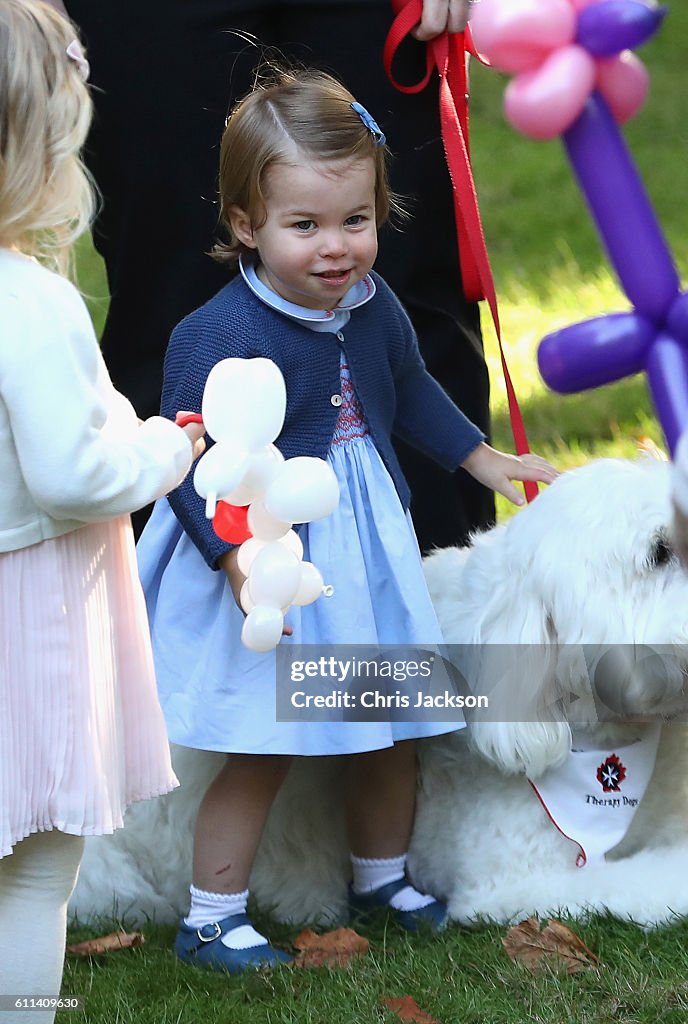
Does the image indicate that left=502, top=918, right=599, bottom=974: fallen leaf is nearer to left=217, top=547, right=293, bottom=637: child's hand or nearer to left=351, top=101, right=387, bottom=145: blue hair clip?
left=217, top=547, right=293, bottom=637: child's hand

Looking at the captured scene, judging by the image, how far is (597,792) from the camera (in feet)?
8.91

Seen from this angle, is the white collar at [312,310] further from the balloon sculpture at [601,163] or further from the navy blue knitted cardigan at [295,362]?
the balloon sculpture at [601,163]

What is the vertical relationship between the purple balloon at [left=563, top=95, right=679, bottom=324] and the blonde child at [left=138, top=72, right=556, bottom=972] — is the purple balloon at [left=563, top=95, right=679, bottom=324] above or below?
above

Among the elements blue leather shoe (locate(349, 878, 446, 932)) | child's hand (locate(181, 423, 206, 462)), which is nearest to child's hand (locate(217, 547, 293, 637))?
child's hand (locate(181, 423, 206, 462))

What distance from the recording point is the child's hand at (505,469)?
2.91 meters

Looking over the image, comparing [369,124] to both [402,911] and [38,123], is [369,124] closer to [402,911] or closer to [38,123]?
[38,123]

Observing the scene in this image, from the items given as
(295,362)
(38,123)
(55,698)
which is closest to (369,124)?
(295,362)

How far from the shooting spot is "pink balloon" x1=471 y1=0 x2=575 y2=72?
5.76 ft

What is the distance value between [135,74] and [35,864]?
5.84 feet

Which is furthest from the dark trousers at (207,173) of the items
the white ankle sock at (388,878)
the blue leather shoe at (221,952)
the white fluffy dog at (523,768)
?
the blue leather shoe at (221,952)

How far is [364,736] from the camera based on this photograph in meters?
2.62

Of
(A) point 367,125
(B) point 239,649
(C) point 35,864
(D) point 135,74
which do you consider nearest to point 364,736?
(B) point 239,649

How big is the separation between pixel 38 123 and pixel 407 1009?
4.76 ft

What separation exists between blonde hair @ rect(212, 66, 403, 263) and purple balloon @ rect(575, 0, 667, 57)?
0.81 m
